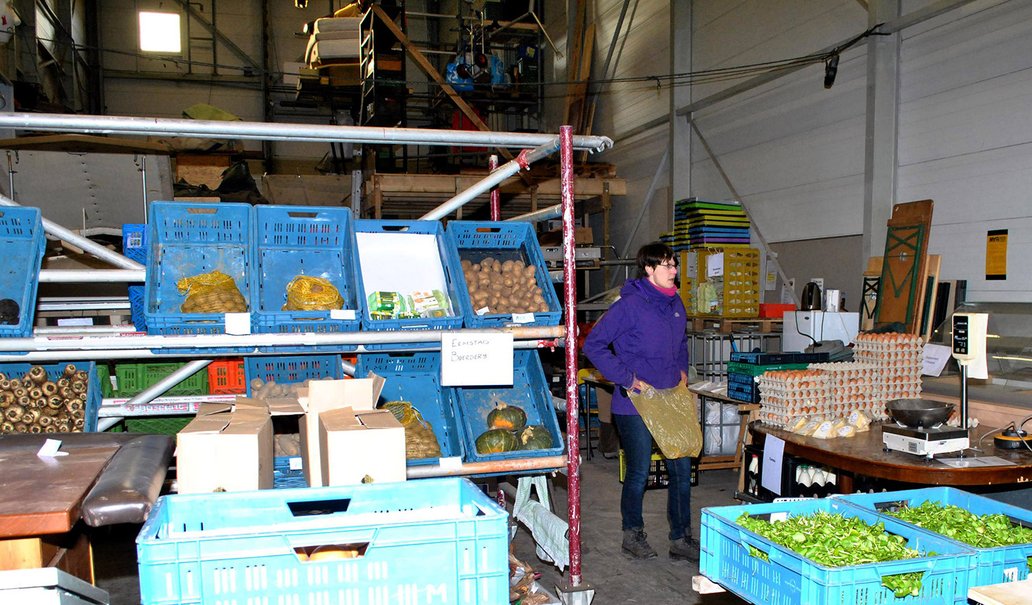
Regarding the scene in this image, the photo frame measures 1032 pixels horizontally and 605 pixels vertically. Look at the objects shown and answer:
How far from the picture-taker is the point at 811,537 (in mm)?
2287

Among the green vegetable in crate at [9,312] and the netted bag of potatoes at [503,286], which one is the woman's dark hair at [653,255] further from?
the green vegetable in crate at [9,312]

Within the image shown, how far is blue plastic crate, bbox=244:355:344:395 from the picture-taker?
12.2 feet

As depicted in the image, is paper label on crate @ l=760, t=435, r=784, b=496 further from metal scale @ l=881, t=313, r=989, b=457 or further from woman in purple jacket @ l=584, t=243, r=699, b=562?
metal scale @ l=881, t=313, r=989, b=457

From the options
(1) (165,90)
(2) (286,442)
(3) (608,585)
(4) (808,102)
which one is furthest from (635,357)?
(1) (165,90)

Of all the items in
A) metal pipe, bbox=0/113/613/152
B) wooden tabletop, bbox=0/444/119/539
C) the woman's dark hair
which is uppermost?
metal pipe, bbox=0/113/613/152

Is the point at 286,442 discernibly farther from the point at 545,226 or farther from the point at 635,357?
the point at 545,226

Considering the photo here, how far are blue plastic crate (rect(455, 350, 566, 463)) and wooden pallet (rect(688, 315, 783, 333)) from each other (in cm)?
398

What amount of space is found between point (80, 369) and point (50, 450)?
113 cm

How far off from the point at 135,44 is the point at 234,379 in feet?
42.4

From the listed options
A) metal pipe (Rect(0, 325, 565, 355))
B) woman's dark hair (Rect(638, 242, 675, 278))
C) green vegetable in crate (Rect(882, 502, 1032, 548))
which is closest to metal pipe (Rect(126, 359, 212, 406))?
metal pipe (Rect(0, 325, 565, 355))

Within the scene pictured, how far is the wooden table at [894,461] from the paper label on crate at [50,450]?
130 inches

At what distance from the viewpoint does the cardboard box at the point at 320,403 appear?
281 centimetres

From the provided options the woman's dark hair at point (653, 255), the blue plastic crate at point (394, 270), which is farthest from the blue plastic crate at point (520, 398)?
the woman's dark hair at point (653, 255)

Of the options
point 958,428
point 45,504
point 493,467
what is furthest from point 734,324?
point 45,504
